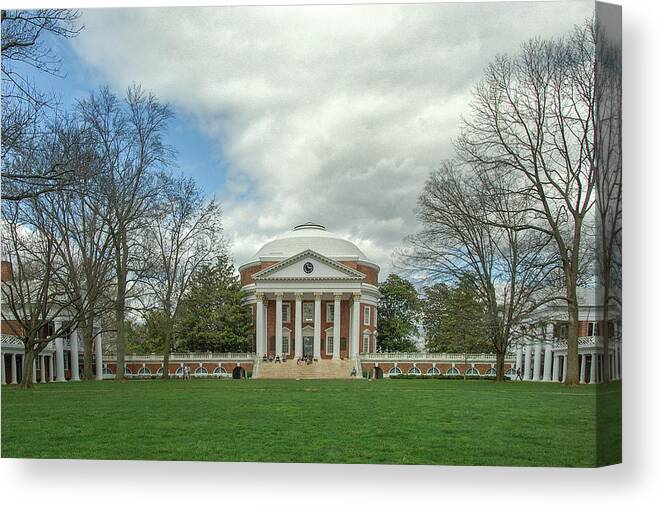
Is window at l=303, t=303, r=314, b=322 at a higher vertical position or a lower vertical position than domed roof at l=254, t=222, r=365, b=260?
lower

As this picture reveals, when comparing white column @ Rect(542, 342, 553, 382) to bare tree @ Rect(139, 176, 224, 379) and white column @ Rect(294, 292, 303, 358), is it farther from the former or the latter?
white column @ Rect(294, 292, 303, 358)

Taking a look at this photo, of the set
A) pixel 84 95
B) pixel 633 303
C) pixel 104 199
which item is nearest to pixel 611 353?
pixel 633 303

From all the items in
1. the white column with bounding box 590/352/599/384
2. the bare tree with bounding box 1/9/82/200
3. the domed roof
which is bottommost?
the white column with bounding box 590/352/599/384

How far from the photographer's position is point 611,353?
35.7ft

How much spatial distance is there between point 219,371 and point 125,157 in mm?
14026

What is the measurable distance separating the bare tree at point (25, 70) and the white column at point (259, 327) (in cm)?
2001

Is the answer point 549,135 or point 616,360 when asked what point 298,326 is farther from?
point 616,360

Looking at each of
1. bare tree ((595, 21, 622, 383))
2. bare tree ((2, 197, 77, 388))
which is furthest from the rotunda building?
bare tree ((595, 21, 622, 383))

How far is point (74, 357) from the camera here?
21922mm

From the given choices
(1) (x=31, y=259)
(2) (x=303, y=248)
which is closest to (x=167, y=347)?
(1) (x=31, y=259)

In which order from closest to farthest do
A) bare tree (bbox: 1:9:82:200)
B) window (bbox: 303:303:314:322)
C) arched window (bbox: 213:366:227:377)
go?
bare tree (bbox: 1:9:82:200) < arched window (bbox: 213:366:227:377) < window (bbox: 303:303:314:322)

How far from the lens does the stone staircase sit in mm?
31138

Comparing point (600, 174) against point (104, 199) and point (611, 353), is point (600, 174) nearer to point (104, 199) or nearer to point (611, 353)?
point (611, 353)

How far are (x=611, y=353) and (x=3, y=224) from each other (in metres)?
12.2
